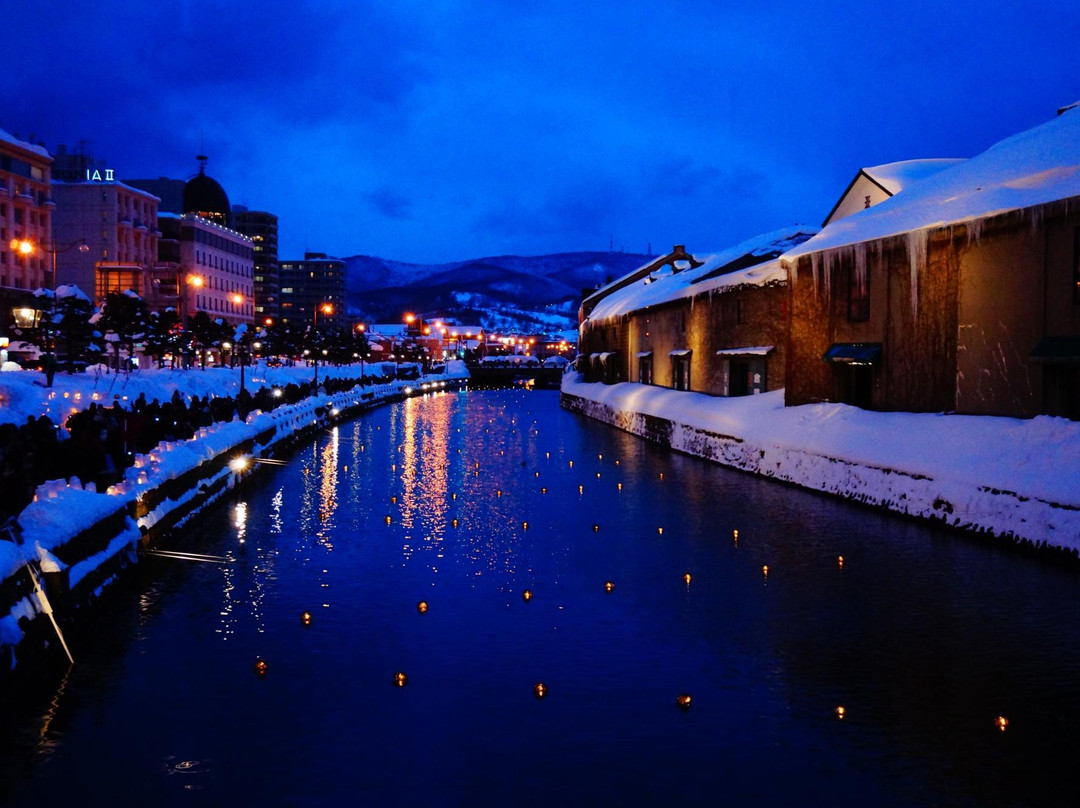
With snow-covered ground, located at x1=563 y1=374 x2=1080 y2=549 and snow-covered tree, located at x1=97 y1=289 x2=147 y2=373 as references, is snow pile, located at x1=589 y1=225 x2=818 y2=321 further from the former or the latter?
snow-covered tree, located at x1=97 y1=289 x2=147 y2=373

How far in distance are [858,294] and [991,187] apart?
6.55m

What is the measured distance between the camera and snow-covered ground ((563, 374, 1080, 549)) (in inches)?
685

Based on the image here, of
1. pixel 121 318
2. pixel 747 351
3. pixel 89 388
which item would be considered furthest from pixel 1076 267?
pixel 121 318

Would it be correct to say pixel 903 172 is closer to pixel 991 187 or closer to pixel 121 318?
pixel 991 187

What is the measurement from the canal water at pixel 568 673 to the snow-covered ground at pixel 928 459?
785 mm

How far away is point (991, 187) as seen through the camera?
23516mm

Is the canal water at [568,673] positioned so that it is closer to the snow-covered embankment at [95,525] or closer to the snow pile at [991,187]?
the snow-covered embankment at [95,525]

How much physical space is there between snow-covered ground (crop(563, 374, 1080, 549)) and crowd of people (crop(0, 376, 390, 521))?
1596 cm

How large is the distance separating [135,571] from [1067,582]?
15.0m

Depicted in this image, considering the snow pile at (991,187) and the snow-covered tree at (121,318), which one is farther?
the snow-covered tree at (121,318)

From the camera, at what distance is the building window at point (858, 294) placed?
95.6 feet

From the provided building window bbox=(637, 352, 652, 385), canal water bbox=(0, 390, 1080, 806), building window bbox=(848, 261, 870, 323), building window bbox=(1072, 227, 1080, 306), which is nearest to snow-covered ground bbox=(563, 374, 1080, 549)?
canal water bbox=(0, 390, 1080, 806)

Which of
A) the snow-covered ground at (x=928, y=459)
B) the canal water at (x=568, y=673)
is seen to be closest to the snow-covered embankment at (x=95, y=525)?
the canal water at (x=568, y=673)

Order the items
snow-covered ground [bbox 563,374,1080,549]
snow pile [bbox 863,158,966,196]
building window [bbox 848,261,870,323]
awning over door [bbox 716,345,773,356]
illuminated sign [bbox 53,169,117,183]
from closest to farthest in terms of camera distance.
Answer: snow-covered ground [bbox 563,374,1080,549]
building window [bbox 848,261,870,323]
snow pile [bbox 863,158,966,196]
awning over door [bbox 716,345,773,356]
illuminated sign [bbox 53,169,117,183]
